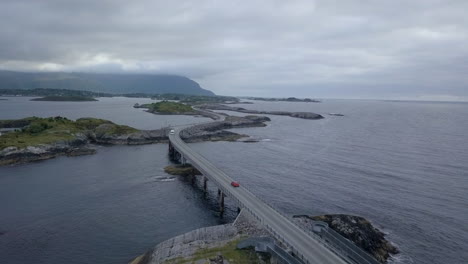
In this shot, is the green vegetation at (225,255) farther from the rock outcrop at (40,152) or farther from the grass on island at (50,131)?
the grass on island at (50,131)

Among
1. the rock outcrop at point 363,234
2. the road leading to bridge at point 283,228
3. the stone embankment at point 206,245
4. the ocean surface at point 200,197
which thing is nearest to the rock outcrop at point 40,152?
the ocean surface at point 200,197

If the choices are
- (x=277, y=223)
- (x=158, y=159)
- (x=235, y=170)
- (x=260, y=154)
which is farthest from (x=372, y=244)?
(x=158, y=159)

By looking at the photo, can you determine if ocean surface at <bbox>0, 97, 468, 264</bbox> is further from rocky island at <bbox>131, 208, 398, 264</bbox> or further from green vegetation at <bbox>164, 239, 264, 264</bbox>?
green vegetation at <bbox>164, 239, 264, 264</bbox>

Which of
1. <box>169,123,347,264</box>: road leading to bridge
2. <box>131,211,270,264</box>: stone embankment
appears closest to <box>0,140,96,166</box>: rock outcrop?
<box>169,123,347,264</box>: road leading to bridge

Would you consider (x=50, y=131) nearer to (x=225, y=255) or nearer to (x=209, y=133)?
(x=209, y=133)

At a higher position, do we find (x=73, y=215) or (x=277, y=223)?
(x=277, y=223)

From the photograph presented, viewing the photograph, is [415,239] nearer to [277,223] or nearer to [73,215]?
[277,223]
